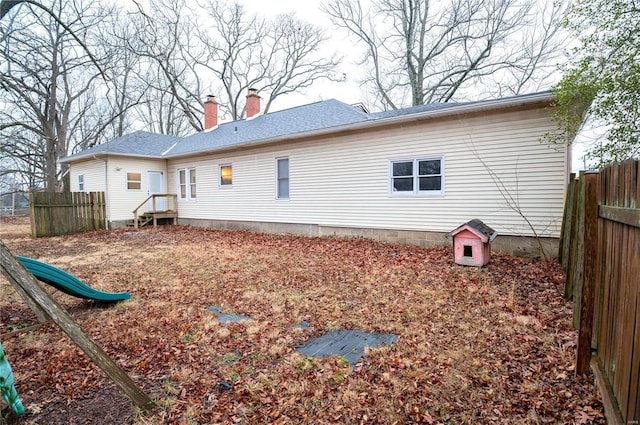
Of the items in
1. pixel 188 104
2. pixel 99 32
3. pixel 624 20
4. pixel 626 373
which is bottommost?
pixel 626 373

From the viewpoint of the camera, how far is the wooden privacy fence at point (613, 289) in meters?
1.67

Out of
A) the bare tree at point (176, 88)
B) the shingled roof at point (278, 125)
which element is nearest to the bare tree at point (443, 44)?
the shingled roof at point (278, 125)

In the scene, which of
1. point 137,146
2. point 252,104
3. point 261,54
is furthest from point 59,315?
point 261,54

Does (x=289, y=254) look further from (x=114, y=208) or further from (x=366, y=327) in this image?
(x=114, y=208)

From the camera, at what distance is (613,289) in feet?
6.87

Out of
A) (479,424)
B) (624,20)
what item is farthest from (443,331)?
(624,20)

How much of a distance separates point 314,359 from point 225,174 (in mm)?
12098

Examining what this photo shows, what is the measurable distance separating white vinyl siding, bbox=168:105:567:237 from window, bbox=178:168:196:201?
10.2 ft

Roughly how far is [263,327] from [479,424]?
2535 millimetres

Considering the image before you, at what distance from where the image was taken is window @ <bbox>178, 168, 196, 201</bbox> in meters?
15.6

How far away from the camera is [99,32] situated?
816cm

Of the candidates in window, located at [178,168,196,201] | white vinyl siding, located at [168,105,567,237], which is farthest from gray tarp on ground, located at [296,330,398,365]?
window, located at [178,168,196,201]

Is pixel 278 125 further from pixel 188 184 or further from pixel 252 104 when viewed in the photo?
pixel 188 184

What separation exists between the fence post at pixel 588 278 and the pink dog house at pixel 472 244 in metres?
4.03
